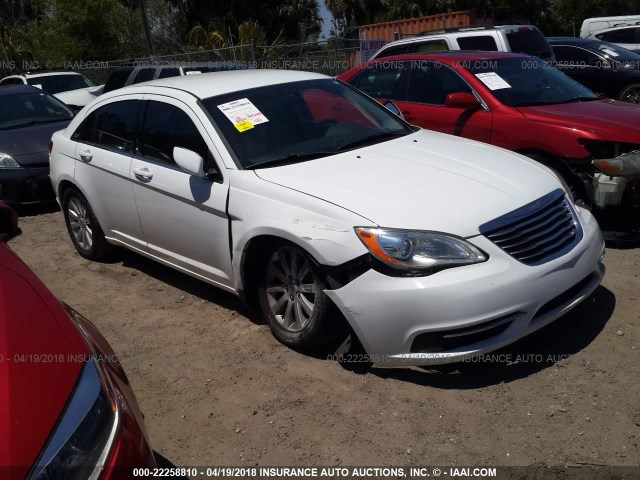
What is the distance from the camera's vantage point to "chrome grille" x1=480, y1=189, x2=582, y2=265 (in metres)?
3.60

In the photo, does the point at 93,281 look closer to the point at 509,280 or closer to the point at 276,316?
the point at 276,316

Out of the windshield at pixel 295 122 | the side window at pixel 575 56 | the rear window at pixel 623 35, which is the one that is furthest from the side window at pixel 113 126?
the rear window at pixel 623 35

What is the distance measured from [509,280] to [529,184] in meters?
0.85

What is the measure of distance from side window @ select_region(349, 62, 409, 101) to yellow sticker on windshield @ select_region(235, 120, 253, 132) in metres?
3.11

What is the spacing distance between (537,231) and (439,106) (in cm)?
330

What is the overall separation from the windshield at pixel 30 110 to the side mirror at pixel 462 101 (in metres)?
5.66

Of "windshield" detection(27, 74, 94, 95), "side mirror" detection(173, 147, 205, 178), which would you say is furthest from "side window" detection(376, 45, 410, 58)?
"windshield" detection(27, 74, 94, 95)

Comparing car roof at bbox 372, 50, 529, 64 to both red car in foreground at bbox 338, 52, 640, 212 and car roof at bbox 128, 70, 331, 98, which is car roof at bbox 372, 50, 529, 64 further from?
car roof at bbox 128, 70, 331, 98

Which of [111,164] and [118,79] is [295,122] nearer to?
[111,164]

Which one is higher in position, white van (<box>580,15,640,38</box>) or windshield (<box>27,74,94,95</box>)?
white van (<box>580,15,640,38</box>)

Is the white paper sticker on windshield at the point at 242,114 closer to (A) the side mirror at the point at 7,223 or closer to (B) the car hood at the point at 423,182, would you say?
(B) the car hood at the point at 423,182

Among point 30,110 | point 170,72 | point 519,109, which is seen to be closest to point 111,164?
point 519,109

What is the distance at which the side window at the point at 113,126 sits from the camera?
5172 millimetres

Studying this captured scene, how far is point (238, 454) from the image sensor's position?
3246 mm
